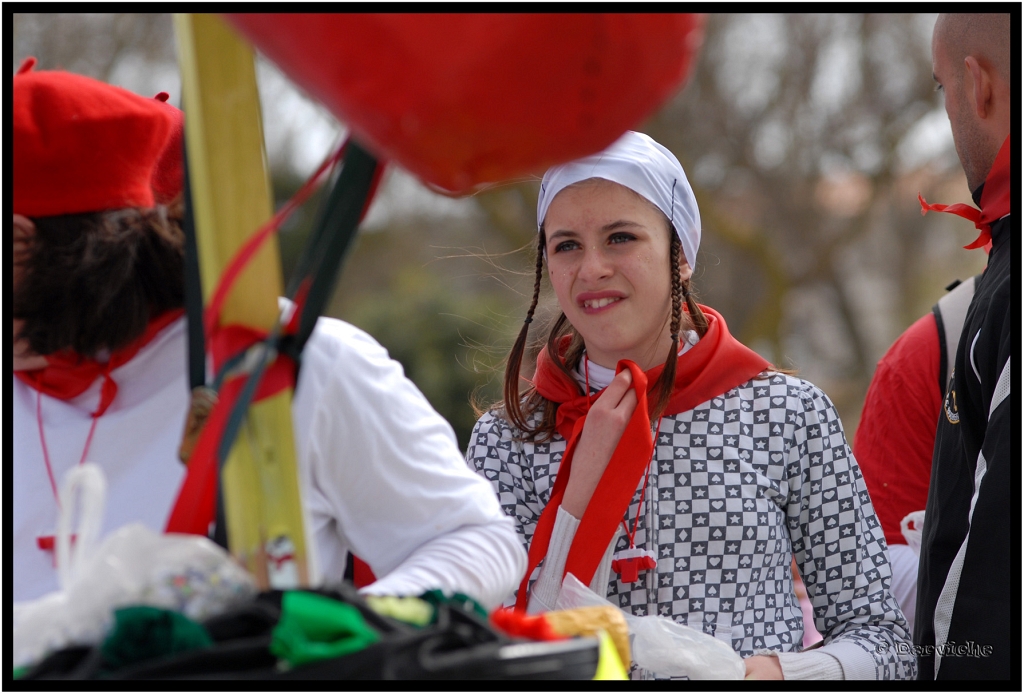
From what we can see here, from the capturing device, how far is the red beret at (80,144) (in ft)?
4.10

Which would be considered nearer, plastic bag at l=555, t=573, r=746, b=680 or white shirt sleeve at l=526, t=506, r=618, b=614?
plastic bag at l=555, t=573, r=746, b=680

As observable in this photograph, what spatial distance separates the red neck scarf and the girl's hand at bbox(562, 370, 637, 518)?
97 centimetres

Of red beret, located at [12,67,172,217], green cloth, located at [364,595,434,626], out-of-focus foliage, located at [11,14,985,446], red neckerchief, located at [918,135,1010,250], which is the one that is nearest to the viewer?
green cloth, located at [364,595,434,626]

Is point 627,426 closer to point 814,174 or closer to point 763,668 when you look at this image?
point 763,668

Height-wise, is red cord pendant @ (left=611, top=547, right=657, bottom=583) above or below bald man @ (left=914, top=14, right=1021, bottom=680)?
below

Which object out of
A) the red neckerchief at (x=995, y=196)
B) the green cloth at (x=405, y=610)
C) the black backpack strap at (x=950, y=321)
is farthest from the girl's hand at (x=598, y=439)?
the green cloth at (x=405, y=610)

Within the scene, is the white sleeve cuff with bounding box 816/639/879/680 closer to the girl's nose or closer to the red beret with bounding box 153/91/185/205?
the girl's nose

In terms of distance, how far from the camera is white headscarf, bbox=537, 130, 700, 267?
2154 mm

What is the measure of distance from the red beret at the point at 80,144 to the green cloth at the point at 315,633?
0.74 meters

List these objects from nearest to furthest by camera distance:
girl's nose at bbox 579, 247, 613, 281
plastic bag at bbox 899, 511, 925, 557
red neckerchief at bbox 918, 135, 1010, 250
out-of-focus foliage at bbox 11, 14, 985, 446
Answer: red neckerchief at bbox 918, 135, 1010, 250 < girl's nose at bbox 579, 247, 613, 281 < plastic bag at bbox 899, 511, 925, 557 < out-of-focus foliage at bbox 11, 14, 985, 446

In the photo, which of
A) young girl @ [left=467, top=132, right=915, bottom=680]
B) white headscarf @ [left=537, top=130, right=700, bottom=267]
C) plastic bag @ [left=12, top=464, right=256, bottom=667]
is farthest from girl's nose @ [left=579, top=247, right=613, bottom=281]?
plastic bag @ [left=12, top=464, right=256, bottom=667]

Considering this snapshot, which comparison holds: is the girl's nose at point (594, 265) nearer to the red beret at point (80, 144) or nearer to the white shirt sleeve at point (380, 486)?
the white shirt sleeve at point (380, 486)

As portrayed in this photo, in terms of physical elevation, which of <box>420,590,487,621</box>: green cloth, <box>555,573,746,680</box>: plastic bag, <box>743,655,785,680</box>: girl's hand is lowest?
<box>743,655,785,680</box>: girl's hand

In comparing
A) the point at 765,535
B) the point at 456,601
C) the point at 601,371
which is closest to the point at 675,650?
the point at 765,535
